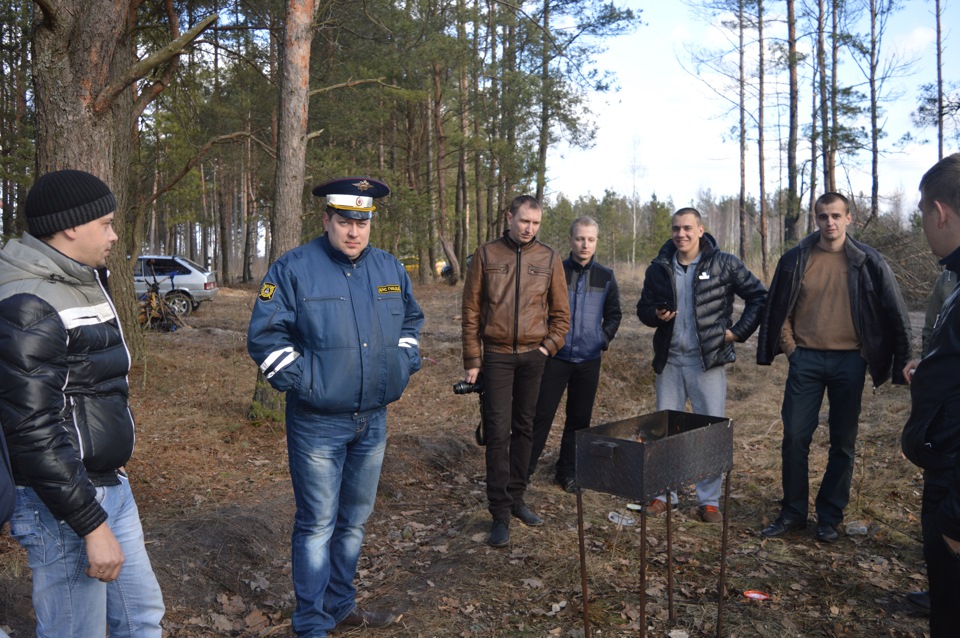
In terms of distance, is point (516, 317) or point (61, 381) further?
point (516, 317)

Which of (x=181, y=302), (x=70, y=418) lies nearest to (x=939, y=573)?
(x=70, y=418)

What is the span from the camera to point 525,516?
206 inches

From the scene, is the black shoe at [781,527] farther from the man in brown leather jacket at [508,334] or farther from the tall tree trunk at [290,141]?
the tall tree trunk at [290,141]

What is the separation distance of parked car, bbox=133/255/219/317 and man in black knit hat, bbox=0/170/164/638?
18.4m

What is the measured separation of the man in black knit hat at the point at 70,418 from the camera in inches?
83.7

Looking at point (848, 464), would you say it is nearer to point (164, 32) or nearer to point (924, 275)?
point (164, 32)

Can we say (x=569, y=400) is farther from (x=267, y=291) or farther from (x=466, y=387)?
(x=267, y=291)

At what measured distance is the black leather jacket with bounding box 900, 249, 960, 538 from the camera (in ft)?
7.57

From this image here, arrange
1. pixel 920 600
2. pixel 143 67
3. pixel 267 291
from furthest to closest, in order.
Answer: pixel 143 67 → pixel 920 600 → pixel 267 291

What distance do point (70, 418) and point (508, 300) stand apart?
3.06 meters

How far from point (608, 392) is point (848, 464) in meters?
5.13

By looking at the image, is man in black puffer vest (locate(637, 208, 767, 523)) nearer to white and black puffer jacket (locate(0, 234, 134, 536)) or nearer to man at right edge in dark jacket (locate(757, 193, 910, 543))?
man at right edge in dark jacket (locate(757, 193, 910, 543))

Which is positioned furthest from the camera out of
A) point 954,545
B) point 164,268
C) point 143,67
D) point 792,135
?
point 792,135

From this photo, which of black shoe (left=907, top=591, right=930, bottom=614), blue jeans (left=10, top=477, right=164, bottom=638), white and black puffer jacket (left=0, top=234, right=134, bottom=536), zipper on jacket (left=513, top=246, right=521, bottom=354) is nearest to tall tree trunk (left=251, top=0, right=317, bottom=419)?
zipper on jacket (left=513, top=246, right=521, bottom=354)
